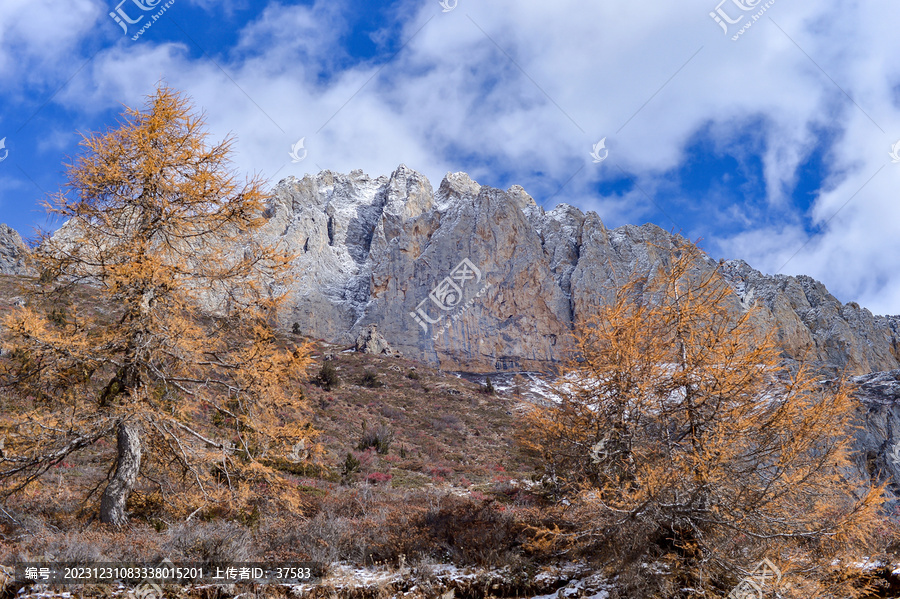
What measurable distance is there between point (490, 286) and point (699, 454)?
7575 cm

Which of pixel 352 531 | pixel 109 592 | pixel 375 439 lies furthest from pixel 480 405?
pixel 109 592

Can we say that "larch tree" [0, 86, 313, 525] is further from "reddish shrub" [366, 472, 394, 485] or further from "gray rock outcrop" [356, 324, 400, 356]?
"gray rock outcrop" [356, 324, 400, 356]

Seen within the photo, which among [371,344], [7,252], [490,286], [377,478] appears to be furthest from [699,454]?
[490,286]

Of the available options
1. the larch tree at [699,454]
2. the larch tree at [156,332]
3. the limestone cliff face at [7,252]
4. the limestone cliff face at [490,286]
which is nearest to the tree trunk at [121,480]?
the larch tree at [156,332]

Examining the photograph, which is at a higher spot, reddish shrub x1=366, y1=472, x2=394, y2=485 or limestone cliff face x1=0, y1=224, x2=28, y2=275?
limestone cliff face x1=0, y1=224, x2=28, y2=275

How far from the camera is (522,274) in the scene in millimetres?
81188

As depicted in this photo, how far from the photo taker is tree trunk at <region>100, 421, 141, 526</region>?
6203mm

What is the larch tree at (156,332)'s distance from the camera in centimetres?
587

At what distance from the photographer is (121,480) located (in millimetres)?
6242

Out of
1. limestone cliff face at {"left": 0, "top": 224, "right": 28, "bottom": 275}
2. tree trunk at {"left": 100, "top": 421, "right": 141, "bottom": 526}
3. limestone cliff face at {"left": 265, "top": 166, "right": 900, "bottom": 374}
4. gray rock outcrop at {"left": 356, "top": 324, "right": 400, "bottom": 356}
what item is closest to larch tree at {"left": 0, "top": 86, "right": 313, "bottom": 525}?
tree trunk at {"left": 100, "top": 421, "right": 141, "bottom": 526}

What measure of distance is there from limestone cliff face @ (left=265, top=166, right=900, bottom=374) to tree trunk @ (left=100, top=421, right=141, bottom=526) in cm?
6621

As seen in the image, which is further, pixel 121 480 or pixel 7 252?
pixel 7 252

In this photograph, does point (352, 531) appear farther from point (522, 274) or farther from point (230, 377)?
point (522, 274)

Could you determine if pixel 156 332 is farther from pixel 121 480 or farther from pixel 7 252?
pixel 7 252
